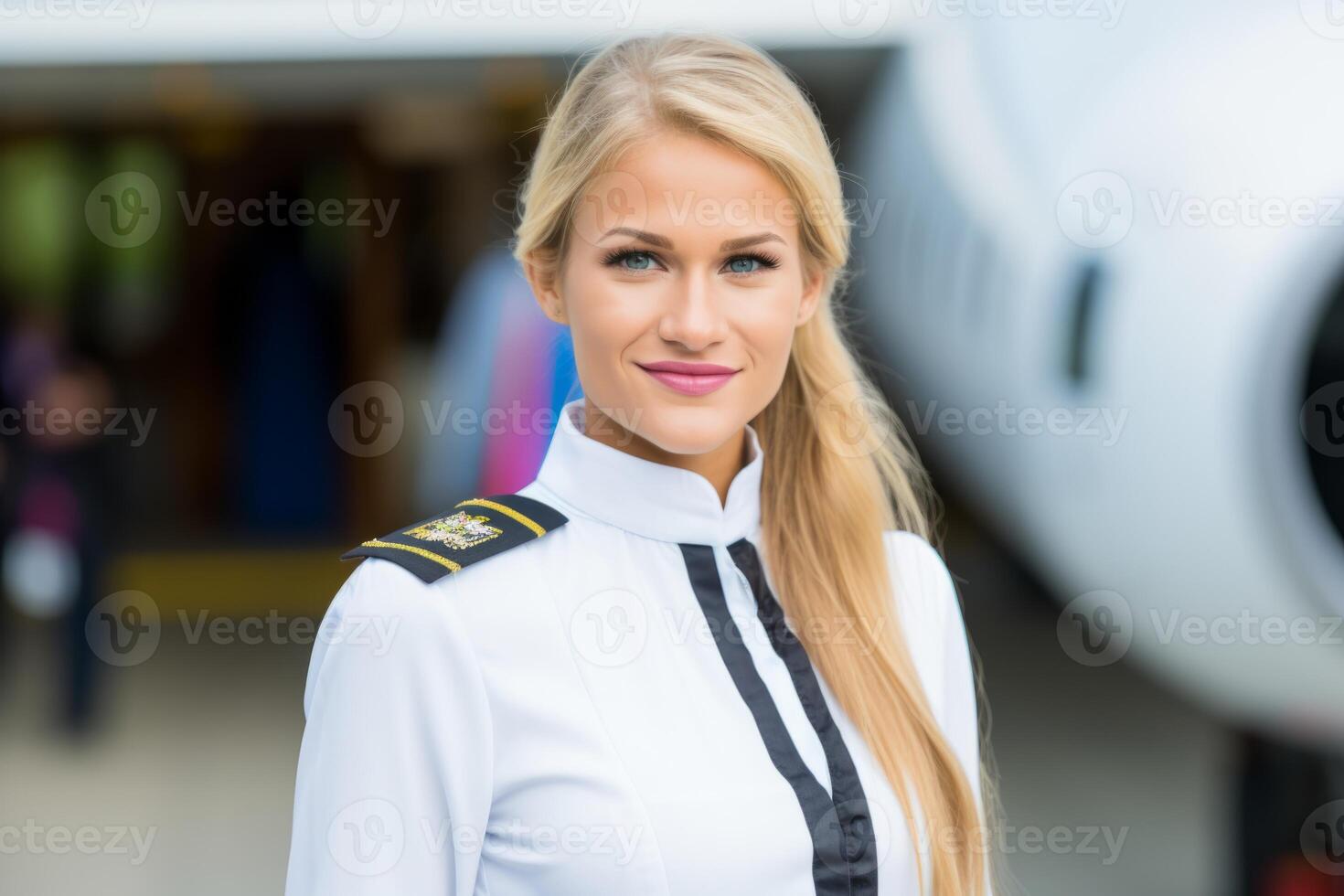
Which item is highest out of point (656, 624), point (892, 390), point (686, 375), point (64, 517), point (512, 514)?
point (892, 390)

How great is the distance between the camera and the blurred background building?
3.39 metres

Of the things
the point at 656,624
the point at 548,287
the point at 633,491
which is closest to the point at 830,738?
the point at 656,624

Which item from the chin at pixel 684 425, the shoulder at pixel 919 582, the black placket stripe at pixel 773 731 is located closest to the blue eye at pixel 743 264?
the chin at pixel 684 425

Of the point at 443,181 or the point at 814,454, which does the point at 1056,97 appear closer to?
the point at 814,454

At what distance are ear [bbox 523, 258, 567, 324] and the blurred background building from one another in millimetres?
661

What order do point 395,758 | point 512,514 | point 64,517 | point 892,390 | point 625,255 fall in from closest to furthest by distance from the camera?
point 395,758 → point 625,255 → point 512,514 → point 64,517 → point 892,390

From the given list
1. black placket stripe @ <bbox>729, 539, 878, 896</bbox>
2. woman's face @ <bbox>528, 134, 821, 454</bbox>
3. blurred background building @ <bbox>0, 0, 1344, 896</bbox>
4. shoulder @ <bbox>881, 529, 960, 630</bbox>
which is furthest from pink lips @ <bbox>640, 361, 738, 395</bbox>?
blurred background building @ <bbox>0, 0, 1344, 896</bbox>

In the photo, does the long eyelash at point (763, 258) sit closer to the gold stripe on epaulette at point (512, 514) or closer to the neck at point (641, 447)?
the neck at point (641, 447)

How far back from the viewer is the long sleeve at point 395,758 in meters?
1.16

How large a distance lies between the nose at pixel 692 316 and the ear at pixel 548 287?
0.16 meters

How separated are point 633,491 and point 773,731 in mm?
278

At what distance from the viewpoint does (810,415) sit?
5.11ft

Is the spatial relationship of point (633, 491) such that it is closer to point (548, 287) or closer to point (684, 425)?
point (684, 425)

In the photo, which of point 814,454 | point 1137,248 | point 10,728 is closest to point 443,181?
point 10,728
